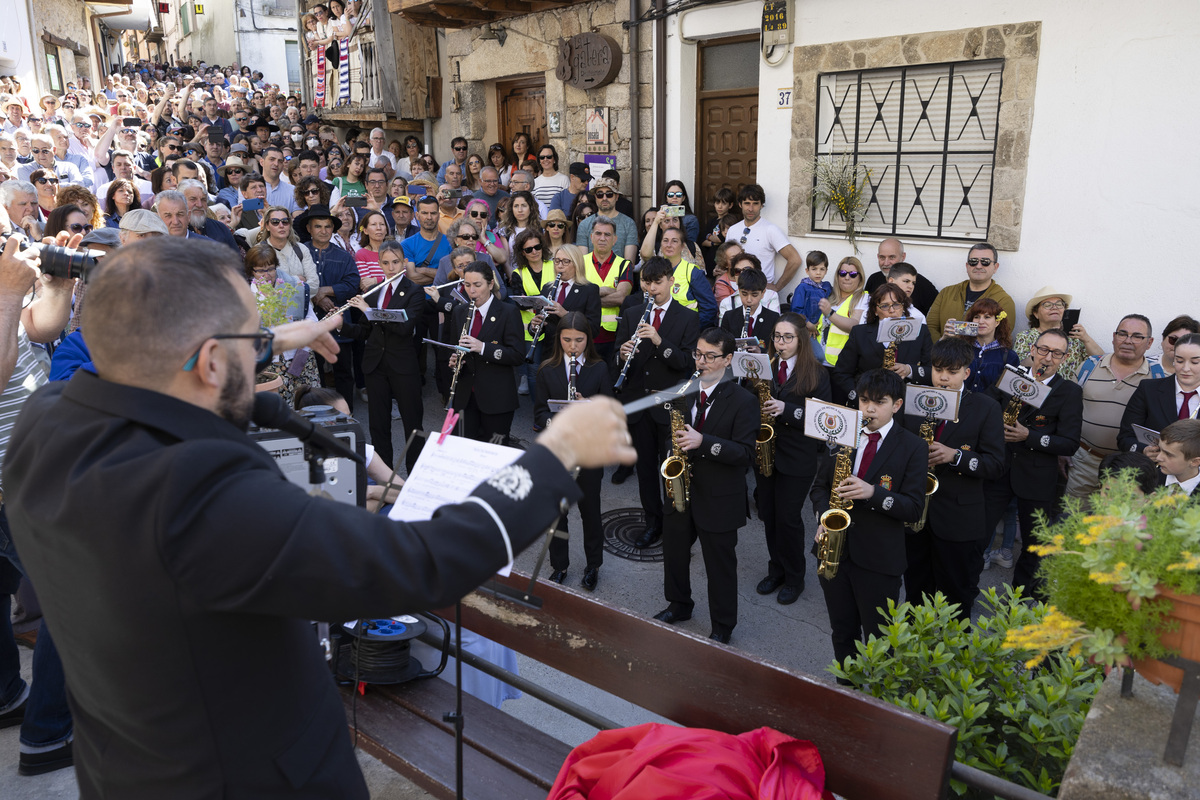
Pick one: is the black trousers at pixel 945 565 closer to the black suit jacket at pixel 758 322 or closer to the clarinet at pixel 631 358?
the black suit jacket at pixel 758 322

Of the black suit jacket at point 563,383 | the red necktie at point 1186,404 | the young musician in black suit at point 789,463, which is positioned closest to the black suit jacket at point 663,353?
the black suit jacket at point 563,383

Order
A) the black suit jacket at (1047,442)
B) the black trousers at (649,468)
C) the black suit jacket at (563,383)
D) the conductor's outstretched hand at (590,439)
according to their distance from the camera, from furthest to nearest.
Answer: the black trousers at (649,468) < the black suit jacket at (563,383) < the black suit jacket at (1047,442) < the conductor's outstretched hand at (590,439)

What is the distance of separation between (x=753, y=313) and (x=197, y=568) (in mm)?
5589

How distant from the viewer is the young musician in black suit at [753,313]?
256 inches

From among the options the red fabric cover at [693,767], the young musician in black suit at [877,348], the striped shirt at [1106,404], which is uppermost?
the young musician in black suit at [877,348]

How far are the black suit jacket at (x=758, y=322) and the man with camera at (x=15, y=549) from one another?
4369mm

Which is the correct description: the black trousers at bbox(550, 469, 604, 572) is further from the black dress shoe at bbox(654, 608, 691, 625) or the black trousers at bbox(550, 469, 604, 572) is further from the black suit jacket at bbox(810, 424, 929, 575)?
the black suit jacket at bbox(810, 424, 929, 575)

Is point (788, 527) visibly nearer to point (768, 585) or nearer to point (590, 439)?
point (768, 585)

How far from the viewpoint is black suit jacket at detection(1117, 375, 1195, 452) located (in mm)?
4953

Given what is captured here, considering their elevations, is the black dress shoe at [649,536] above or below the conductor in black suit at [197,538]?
below

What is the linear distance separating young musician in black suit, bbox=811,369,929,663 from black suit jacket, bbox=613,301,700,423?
7.13 feet

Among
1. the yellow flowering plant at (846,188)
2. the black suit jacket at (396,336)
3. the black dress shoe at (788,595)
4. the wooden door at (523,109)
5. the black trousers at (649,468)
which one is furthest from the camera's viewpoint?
the wooden door at (523,109)

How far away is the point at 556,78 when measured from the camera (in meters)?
10.6

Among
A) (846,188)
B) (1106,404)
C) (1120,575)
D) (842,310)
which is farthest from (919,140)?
(1120,575)
